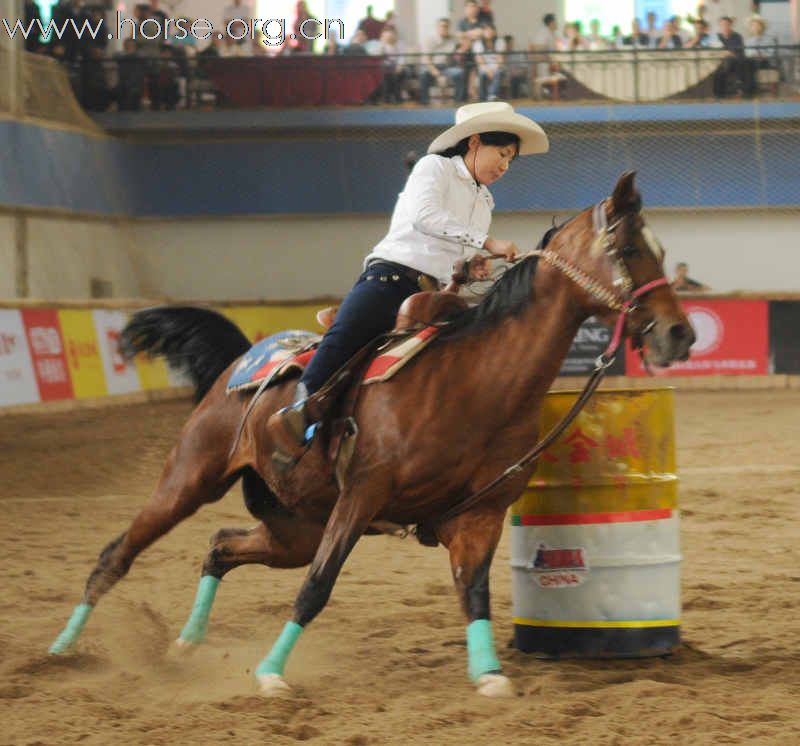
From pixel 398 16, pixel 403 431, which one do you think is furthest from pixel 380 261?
pixel 398 16

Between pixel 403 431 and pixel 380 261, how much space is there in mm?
869

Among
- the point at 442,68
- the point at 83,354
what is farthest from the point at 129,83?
the point at 83,354

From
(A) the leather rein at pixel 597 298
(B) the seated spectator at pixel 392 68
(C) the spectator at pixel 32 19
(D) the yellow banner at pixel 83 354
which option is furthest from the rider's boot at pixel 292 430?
(B) the seated spectator at pixel 392 68

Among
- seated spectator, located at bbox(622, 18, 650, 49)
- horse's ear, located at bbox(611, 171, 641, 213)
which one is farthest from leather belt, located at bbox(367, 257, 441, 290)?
seated spectator, located at bbox(622, 18, 650, 49)

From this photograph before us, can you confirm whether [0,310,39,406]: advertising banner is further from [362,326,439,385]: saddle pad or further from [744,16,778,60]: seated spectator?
[744,16,778,60]: seated spectator

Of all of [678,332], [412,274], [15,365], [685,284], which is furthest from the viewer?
[685,284]

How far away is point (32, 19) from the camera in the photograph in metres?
20.5

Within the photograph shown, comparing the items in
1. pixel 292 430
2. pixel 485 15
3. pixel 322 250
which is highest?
pixel 485 15

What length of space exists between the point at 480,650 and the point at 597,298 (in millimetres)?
1475

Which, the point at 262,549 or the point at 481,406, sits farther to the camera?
the point at 262,549

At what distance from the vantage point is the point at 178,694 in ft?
18.2

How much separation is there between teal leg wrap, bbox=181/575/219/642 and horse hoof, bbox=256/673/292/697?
107cm

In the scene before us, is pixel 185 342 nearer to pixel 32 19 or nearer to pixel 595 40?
pixel 32 19

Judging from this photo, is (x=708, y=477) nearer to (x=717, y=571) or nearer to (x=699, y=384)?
(x=717, y=571)
